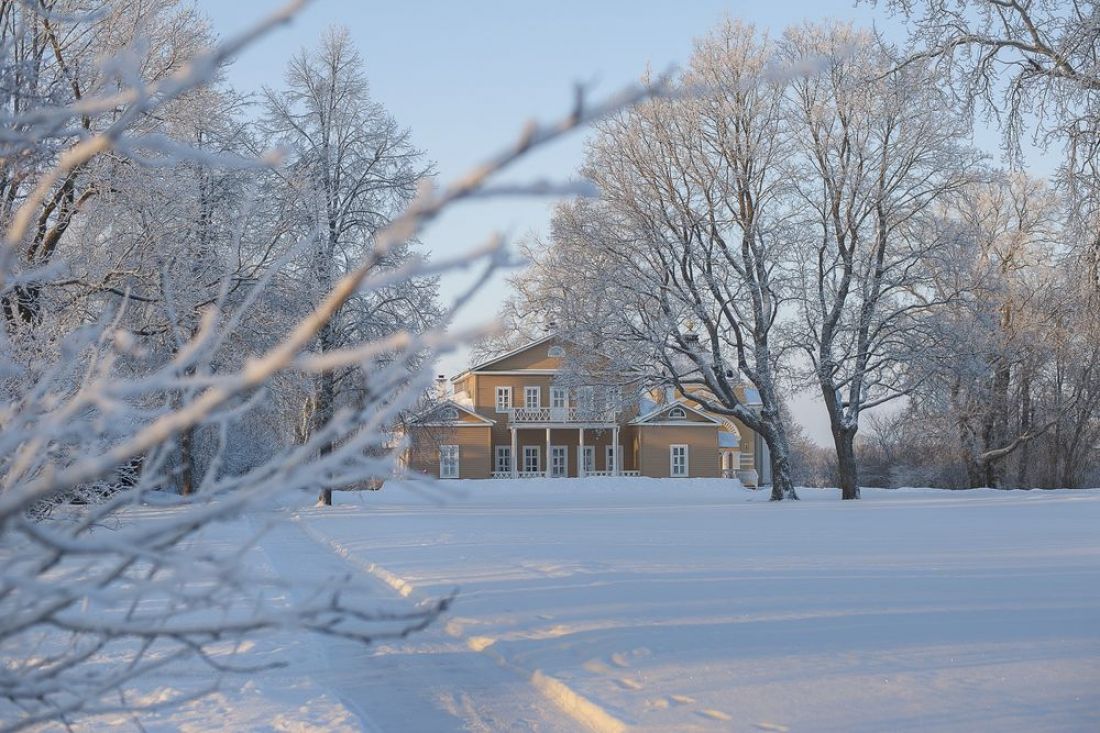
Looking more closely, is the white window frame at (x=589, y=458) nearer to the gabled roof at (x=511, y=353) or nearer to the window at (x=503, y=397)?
the window at (x=503, y=397)

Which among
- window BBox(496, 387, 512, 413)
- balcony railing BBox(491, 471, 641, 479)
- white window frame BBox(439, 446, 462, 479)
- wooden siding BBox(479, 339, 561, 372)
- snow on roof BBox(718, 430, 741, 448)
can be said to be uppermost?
wooden siding BBox(479, 339, 561, 372)

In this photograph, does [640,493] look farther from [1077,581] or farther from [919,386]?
[1077,581]

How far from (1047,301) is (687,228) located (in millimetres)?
11824

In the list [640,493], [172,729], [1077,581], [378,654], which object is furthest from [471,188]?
[640,493]

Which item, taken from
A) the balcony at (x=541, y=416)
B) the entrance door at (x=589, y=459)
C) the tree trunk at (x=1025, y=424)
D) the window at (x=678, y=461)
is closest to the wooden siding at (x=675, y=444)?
the window at (x=678, y=461)

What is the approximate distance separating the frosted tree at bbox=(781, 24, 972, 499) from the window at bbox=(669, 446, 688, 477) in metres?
20.7

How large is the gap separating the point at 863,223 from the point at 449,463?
2487 cm

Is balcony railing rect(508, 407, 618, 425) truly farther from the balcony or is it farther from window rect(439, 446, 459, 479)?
window rect(439, 446, 459, 479)

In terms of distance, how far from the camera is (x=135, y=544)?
172cm

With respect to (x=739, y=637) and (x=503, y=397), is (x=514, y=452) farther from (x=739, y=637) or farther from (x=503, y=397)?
(x=739, y=637)

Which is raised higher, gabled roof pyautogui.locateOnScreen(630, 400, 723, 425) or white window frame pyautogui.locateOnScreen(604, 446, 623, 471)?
gabled roof pyautogui.locateOnScreen(630, 400, 723, 425)

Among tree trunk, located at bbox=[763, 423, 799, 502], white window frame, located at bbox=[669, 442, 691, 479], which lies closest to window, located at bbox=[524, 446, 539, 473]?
white window frame, located at bbox=[669, 442, 691, 479]

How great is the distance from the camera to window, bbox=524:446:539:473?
5203 centimetres

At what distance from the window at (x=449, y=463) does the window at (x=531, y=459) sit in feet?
12.2
